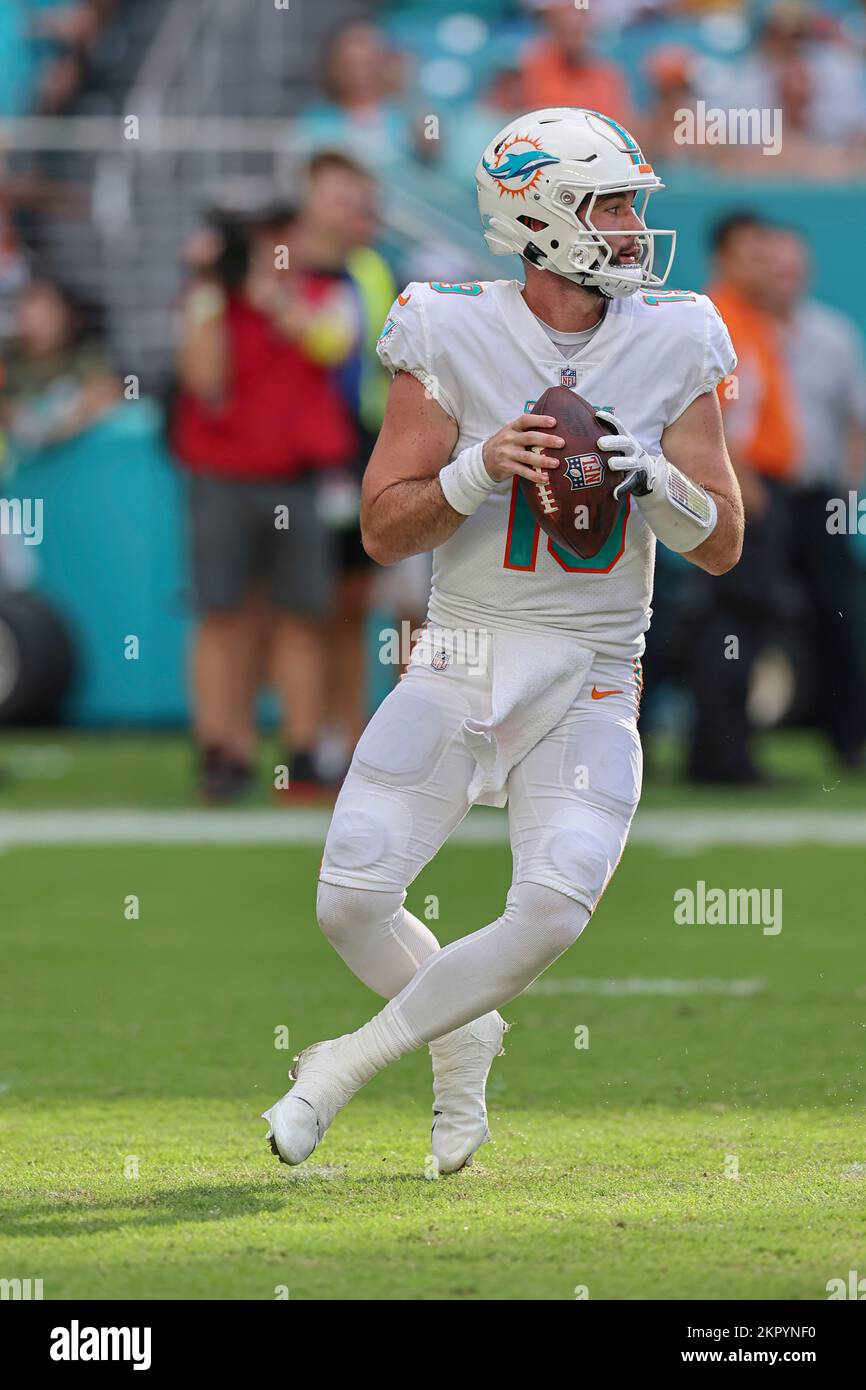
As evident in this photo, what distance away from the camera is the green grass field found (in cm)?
386

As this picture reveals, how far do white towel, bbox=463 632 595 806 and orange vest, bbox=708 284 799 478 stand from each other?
6.66 metres

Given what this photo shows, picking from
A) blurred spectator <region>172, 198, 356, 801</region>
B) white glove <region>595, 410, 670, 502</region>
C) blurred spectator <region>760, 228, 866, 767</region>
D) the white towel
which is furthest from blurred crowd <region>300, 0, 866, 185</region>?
white glove <region>595, 410, 670, 502</region>

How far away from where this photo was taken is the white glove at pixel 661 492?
4242 mm

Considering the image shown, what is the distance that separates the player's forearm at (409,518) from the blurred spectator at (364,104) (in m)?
10.0

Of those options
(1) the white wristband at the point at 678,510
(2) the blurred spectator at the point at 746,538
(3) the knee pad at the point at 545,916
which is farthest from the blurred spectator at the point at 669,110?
(3) the knee pad at the point at 545,916

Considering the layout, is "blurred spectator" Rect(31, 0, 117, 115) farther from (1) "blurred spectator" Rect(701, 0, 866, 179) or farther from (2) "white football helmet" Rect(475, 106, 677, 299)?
(2) "white football helmet" Rect(475, 106, 677, 299)

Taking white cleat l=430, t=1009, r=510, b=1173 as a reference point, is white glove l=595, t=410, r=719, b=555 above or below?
above

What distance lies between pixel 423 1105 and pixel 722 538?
154 centimetres

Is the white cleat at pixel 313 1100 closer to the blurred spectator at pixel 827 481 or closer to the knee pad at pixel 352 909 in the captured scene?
the knee pad at pixel 352 909

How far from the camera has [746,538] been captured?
10.9m

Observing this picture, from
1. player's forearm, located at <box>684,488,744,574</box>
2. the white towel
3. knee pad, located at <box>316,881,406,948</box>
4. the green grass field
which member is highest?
player's forearm, located at <box>684,488,744,574</box>

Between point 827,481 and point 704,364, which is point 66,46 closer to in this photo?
point 827,481
